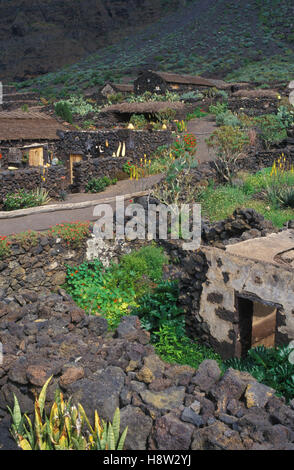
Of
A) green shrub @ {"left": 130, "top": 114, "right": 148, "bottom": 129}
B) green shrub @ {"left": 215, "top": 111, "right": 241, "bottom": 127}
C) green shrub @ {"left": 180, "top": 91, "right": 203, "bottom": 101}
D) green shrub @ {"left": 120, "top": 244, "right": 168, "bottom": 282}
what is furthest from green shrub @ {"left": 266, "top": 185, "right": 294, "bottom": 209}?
green shrub @ {"left": 180, "top": 91, "right": 203, "bottom": 101}

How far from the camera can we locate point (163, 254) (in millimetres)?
12836

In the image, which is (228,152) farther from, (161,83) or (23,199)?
(161,83)

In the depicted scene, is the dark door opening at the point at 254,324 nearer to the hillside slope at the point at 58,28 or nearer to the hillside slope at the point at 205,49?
the hillside slope at the point at 205,49

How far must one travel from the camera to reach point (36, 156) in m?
22.2

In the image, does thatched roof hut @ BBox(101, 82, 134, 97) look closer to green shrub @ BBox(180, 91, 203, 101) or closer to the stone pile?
green shrub @ BBox(180, 91, 203, 101)

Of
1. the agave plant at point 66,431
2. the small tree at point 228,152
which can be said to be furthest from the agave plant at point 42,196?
the agave plant at point 66,431

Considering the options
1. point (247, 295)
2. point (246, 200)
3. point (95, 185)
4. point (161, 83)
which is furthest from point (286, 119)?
point (247, 295)

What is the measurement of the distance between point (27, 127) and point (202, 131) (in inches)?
420

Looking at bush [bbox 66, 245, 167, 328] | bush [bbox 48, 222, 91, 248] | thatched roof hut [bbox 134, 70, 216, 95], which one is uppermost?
thatched roof hut [bbox 134, 70, 216, 95]

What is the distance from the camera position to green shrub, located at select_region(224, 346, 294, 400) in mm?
6898

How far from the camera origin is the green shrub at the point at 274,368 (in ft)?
22.6

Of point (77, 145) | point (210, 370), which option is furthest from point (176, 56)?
point (210, 370)

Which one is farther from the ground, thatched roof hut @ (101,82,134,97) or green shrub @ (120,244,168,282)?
thatched roof hut @ (101,82,134,97)

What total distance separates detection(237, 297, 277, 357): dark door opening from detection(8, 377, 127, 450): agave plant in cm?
359
